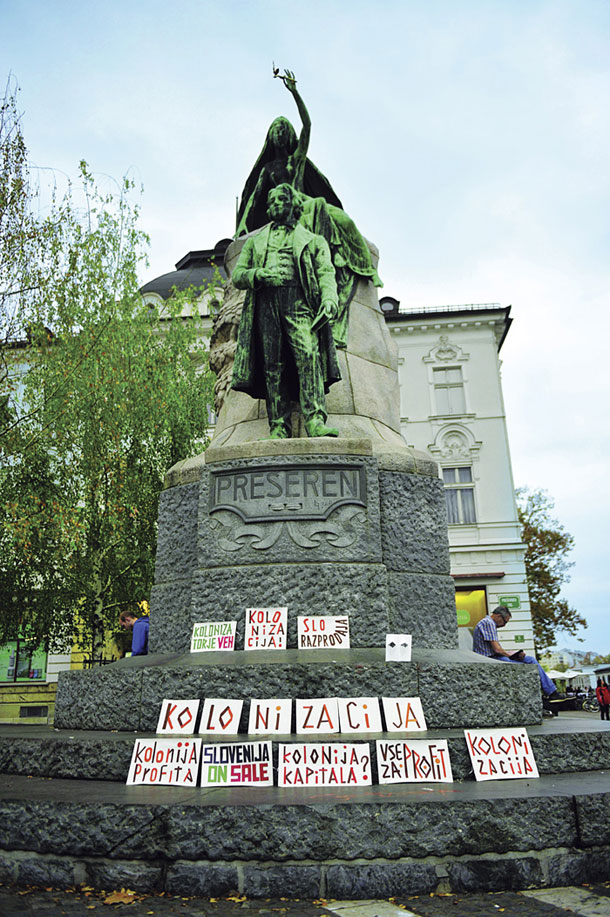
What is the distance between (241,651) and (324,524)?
99 cm

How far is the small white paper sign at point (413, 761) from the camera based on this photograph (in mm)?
3428

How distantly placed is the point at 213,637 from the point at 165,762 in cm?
123

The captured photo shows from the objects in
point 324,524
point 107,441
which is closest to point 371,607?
point 324,524

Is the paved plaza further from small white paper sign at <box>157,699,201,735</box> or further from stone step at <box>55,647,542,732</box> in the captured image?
stone step at <box>55,647,542,732</box>

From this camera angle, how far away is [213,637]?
473 cm

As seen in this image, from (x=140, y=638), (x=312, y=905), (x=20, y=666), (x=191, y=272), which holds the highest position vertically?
(x=191, y=272)

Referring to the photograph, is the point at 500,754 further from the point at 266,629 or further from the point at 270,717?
the point at 266,629

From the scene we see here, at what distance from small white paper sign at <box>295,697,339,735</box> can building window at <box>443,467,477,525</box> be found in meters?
21.7

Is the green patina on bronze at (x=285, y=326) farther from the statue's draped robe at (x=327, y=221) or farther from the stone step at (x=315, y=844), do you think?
the stone step at (x=315, y=844)

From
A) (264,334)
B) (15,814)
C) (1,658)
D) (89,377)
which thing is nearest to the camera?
(15,814)

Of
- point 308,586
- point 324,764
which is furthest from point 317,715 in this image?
point 308,586

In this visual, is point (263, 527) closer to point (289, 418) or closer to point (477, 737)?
point (289, 418)

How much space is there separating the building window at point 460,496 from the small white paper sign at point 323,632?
68.7ft

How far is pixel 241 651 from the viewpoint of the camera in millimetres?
4621
